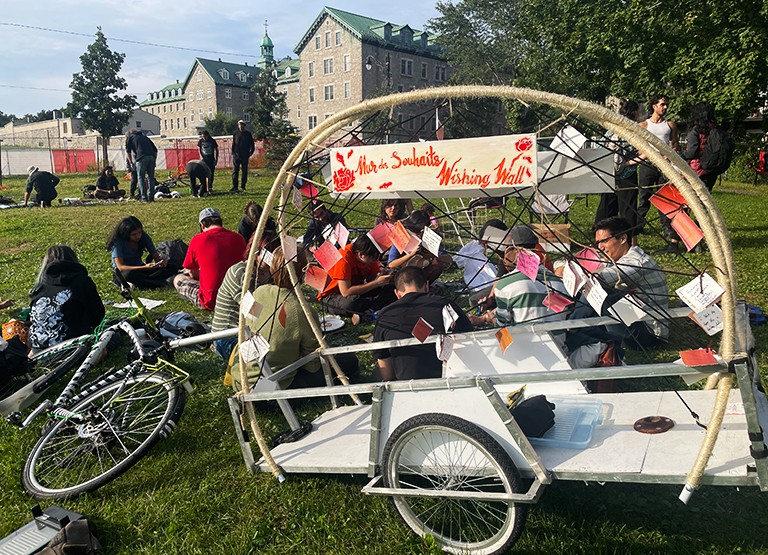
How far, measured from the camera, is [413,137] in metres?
3.19

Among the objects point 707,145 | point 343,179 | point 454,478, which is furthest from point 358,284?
point 707,145

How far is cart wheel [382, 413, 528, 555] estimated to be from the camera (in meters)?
2.62

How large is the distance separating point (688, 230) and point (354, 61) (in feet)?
195

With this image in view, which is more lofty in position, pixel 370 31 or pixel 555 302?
pixel 370 31

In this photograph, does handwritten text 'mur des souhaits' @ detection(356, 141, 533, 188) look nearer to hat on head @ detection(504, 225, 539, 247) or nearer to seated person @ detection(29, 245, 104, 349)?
hat on head @ detection(504, 225, 539, 247)

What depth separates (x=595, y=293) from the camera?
268 centimetres

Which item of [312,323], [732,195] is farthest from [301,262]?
[732,195]

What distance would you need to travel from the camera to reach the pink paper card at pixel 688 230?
2.42m

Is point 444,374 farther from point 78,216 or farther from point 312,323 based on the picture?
point 78,216

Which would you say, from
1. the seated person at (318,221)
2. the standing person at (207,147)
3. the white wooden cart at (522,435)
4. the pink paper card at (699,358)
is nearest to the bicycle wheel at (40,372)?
the white wooden cart at (522,435)

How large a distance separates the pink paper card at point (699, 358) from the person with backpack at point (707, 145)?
6740mm

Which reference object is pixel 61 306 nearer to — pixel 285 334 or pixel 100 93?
pixel 285 334

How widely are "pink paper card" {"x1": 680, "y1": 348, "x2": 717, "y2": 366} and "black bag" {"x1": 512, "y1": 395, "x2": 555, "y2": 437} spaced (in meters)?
0.83

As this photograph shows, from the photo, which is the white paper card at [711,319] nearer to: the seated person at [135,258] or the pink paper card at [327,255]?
the pink paper card at [327,255]
